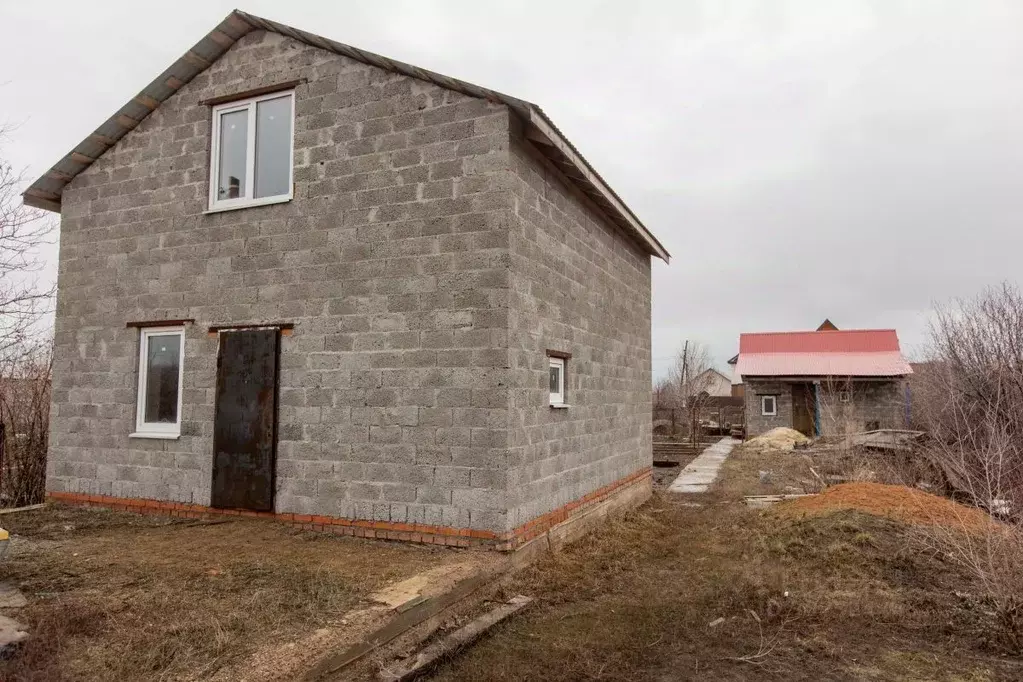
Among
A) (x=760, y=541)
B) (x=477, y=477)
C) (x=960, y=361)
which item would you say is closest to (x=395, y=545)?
(x=477, y=477)

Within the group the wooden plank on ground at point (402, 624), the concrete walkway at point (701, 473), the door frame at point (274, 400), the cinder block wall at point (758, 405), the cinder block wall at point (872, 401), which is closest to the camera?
the wooden plank on ground at point (402, 624)

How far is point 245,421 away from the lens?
291 inches

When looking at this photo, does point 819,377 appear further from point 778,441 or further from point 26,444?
point 26,444

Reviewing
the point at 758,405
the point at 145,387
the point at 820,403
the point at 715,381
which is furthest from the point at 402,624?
the point at 715,381

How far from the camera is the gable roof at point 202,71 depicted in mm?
6648

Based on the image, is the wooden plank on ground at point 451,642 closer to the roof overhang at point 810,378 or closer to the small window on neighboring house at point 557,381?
the small window on neighboring house at point 557,381

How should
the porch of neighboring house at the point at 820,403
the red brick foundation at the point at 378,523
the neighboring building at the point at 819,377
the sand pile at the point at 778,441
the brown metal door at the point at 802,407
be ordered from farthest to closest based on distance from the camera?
the brown metal door at the point at 802,407 < the neighboring building at the point at 819,377 < the porch of neighboring house at the point at 820,403 < the sand pile at the point at 778,441 < the red brick foundation at the point at 378,523

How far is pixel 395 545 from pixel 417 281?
2.60 meters

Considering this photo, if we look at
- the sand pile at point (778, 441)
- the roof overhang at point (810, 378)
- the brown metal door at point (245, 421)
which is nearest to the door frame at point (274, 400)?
the brown metal door at point (245, 421)

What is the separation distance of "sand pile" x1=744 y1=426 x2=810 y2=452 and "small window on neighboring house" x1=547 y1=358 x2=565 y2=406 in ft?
51.1

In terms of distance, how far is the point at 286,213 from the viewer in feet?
24.3

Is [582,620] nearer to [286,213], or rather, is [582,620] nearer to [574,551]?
[574,551]

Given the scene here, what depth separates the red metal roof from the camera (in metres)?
26.2

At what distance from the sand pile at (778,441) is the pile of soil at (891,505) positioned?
11.8 meters
